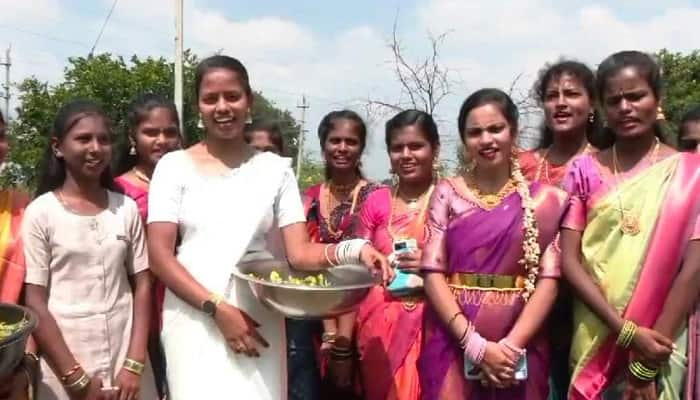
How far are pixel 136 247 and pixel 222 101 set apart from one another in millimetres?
749

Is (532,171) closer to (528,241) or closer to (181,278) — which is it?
(528,241)

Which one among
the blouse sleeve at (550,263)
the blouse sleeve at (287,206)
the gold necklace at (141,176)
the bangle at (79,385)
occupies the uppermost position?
the gold necklace at (141,176)

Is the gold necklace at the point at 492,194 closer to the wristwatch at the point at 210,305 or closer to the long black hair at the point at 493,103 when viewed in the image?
the long black hair at the point at 493,103

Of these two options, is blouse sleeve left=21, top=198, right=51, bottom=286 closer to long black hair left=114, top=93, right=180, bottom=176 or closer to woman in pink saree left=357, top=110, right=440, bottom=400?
long black hair left=114, top=93, right=180, bottom=176

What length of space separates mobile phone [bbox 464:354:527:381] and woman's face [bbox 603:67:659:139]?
1017 millimetres

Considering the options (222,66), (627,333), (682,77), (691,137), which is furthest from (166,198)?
(682,77)

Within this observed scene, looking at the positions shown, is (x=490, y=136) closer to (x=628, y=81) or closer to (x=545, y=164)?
(x=628, y=81)

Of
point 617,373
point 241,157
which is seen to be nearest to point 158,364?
point 241,157

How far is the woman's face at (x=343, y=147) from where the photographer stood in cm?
445

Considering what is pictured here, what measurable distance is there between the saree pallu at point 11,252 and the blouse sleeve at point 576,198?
7.21 ft

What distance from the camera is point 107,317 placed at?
3.14 m

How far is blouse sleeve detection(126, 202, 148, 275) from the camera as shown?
327cm

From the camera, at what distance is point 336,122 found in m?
4.51

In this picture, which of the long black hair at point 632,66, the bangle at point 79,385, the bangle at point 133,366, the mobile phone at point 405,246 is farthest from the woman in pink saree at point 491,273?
the bangle at point 79,385
